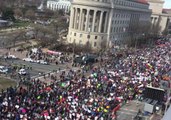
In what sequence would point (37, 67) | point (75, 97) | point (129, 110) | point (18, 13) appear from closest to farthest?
point (75, 97) < point (129, 110) < point (37, 67) < point (18, 13)

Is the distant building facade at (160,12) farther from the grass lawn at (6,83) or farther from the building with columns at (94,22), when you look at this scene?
the grass lawn at (6,83)

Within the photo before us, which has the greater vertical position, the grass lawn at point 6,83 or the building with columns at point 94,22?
the building with columns at point 94,22

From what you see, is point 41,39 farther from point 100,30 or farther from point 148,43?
point 148,43

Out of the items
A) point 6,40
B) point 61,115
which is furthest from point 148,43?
point 61,115

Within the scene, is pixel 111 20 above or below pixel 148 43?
above

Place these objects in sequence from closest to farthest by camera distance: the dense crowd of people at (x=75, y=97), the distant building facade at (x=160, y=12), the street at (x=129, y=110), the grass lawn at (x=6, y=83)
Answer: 1. the dense crowd of people at (x=75, y=97)
2. the street at (x=129, y=110)
3. the grass lawn at (x=6, y=83)
4. the distant building facade at (x=160, y=12)

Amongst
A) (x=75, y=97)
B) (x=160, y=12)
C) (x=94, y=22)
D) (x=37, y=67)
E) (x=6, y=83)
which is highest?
(x=160, y=12)

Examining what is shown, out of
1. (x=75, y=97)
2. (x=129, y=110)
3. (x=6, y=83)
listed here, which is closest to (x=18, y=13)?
(x=6, y=83)

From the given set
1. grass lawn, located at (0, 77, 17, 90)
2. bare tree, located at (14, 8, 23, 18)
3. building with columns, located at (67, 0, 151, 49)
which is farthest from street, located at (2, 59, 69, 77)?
bare tree, located at (14, 8, 23, 18)

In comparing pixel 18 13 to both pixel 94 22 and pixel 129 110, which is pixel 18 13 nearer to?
pixel 94 22

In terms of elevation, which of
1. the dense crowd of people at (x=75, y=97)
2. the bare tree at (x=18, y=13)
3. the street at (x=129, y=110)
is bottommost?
the street at (x=129, y=110)

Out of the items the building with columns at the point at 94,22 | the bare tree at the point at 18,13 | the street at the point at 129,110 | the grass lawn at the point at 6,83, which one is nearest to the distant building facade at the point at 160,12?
the bare tree at the point at 18,13
